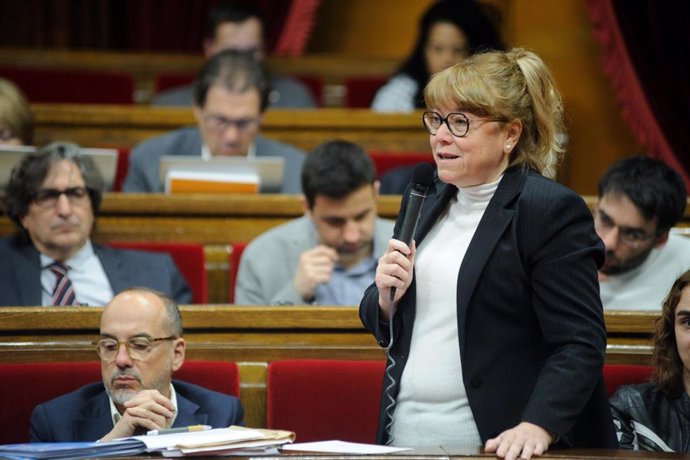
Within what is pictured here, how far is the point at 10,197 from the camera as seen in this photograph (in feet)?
7.71

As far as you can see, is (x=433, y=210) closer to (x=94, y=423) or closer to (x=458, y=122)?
(x=458, y=122)

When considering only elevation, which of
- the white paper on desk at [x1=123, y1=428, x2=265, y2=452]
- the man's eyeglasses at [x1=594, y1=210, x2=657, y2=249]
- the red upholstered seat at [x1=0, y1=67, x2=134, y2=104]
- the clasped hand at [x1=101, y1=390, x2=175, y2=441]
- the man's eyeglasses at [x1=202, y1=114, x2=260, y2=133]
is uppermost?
the red upholstered seat at [x1=0, y1=67, x2=134, y2=104]

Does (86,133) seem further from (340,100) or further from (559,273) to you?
(559,273)

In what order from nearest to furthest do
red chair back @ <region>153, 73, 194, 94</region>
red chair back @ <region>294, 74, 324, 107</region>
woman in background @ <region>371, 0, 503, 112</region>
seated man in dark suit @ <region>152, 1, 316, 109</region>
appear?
woman in background @ <region>371, 0, 503, 112</region> < seated man in dark suit @ <region>152, 1, 316, 109</region> < red chair back @ <region>153, 73, 194, 94</region> < red chair back @ <region>294, 74, 324, 107</region>

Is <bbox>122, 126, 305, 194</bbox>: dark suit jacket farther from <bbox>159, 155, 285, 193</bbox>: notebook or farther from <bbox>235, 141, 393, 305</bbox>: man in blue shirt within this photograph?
<bbox>235, 141, 393, 305</bbox>: man in blue shirt

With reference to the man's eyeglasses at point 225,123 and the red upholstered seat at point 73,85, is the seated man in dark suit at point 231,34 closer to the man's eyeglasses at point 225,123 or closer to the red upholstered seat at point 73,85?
the red upholstered seat at point 73,85

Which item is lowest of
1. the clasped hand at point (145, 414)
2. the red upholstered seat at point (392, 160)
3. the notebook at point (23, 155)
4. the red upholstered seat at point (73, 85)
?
the clasped hand at point (145, 414)

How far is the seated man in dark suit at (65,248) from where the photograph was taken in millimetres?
2303

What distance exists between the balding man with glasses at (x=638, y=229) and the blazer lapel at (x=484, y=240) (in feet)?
2.86

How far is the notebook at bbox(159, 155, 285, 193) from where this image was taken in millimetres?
2670

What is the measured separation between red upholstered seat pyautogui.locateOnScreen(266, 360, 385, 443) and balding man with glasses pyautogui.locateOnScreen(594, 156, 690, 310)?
595 mm

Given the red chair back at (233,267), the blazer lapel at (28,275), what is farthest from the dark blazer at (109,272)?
A: the red chair back at (233,267)

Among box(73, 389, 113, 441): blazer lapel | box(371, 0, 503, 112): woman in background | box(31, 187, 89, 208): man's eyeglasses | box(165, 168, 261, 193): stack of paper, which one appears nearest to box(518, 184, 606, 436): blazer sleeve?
box(73, 389, 113, 441): blazer lapel

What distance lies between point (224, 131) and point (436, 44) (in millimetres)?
923
